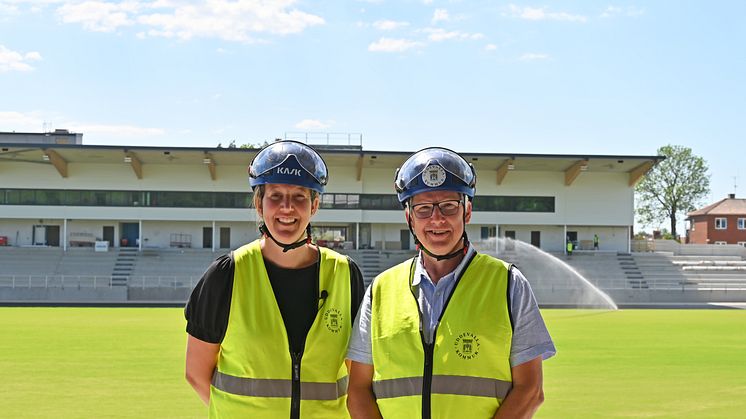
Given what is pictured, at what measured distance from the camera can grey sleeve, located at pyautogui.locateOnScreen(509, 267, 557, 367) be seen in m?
3.54

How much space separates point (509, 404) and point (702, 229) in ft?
268

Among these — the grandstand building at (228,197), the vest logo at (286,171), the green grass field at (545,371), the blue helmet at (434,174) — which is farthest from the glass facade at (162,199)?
the blue helmet at (434,174)

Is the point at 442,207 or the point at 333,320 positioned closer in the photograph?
the point at 442,207

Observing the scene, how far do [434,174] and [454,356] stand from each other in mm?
865

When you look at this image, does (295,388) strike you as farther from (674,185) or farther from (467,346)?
(674,185)

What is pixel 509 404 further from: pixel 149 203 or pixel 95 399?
pixel 149 203

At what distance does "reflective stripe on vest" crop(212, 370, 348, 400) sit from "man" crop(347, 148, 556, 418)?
293 millimetres

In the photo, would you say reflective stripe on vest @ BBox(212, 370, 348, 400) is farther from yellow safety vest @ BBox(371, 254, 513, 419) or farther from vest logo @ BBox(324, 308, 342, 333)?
yellow safety vest @ BBox(371, 254, 513, 419)

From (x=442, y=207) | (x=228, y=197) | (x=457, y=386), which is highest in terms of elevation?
(x=228, y=197)

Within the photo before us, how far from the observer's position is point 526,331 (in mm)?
3553

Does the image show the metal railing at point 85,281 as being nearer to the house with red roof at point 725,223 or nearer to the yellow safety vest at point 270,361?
the yellow safety vest at point 270,361

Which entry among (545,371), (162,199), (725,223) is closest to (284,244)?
(545,371)

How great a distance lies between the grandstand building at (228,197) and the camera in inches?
1911

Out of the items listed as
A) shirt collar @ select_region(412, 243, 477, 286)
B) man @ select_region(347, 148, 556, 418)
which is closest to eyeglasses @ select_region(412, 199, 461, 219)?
man @ select_region(347, 148, 556, 418)
